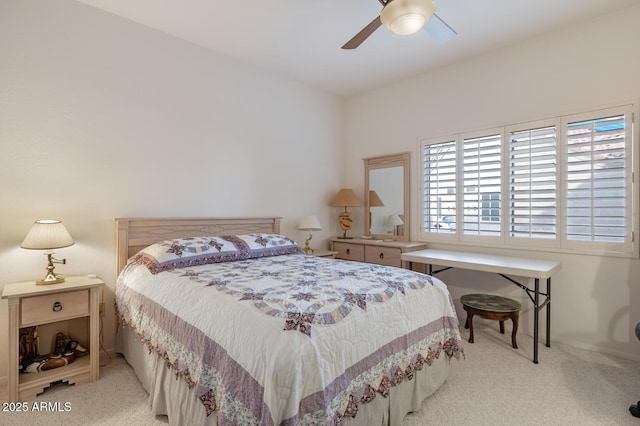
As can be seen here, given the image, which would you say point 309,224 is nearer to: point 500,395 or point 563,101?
point 500,395

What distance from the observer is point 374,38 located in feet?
9.94

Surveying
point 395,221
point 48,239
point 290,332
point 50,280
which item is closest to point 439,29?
point 290,332

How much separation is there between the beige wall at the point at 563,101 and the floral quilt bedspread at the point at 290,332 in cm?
154

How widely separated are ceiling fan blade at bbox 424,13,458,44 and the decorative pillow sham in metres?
2.17

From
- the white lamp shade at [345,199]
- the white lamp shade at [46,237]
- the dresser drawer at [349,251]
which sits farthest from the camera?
the white lamp shade at [345,199]

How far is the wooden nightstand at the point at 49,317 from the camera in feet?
6.49

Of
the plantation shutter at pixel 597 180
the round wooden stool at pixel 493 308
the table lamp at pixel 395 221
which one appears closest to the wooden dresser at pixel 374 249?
the table lamp at pixel 395 221

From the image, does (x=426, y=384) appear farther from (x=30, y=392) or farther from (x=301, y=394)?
(x=30, y=392)

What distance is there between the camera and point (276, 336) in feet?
4.11

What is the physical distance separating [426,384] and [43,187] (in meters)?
3.05

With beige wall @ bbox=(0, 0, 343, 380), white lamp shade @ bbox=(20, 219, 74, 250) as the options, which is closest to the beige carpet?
beige wall @ bbox=(0, 0, 343, 380)

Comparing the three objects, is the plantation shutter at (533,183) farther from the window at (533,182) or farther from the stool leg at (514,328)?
the stool leg at (514,328)

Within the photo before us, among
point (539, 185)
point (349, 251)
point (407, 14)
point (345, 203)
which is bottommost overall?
point (349, 251)

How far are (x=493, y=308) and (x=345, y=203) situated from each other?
212 cm
